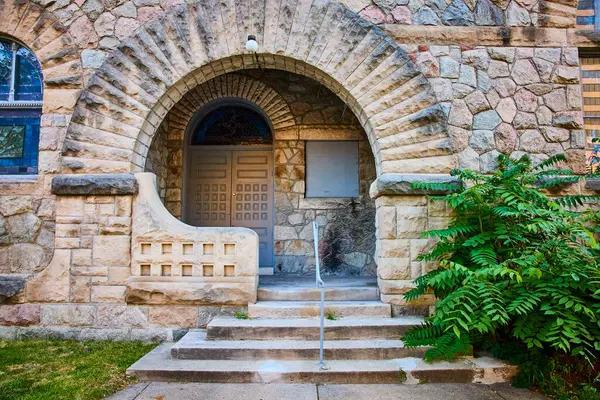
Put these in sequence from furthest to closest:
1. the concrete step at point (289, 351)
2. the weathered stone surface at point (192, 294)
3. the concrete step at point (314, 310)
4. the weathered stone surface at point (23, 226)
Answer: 1. the weathered stone surface at point (23, 226)
2. the weathered stone surface at point (192, 294)
3. the concrete step at point (314, 310)
4. the concrete step at point (289, 351)

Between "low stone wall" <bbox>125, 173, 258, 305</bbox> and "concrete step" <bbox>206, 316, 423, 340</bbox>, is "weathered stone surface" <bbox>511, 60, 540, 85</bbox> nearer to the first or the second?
"concrete step" <bbox>206, 316, 423, 340</bbox>

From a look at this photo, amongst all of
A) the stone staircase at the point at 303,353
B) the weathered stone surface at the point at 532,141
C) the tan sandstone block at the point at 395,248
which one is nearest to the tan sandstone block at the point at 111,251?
the stone staircase at the point at 303,353

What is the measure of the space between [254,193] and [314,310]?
3.09 m

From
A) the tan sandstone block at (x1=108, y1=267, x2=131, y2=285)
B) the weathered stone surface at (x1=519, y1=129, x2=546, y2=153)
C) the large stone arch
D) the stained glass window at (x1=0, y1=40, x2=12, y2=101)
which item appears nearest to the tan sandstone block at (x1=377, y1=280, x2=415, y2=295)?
the weathered stone surface at (x1=519, y1=129, x2=546, y2=153)

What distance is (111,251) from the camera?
4.54 m

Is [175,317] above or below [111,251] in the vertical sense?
below

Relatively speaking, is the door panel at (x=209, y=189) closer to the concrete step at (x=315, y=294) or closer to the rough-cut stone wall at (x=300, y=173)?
the rough-cut stone wall at (x=300, y=173)

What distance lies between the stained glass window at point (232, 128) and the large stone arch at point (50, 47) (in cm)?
254

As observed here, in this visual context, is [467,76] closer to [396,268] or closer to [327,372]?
[396,268]

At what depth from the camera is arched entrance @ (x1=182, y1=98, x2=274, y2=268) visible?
695 centimetres

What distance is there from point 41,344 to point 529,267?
4908 millimetres

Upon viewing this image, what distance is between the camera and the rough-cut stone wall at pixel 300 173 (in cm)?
657

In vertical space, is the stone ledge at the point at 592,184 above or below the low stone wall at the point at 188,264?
above

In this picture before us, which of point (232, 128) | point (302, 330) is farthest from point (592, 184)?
point (232, 128)
